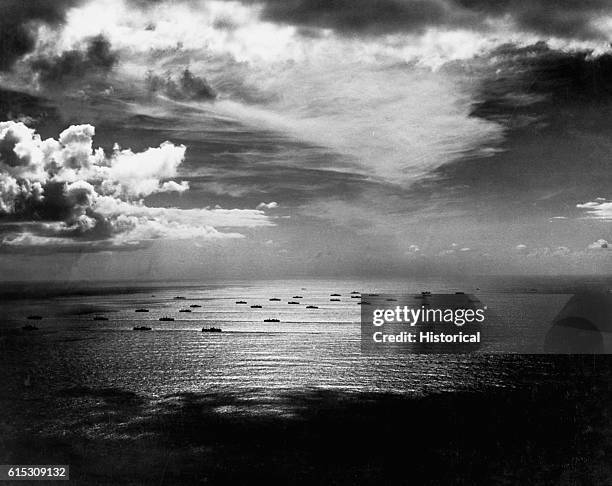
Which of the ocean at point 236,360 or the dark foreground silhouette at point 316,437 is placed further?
the ocean at point 236,360

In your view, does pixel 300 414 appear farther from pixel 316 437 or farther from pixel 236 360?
pixel 236 360

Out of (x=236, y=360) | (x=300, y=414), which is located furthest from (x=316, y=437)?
(x=236, y=360)

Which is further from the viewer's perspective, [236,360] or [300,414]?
[236,360]

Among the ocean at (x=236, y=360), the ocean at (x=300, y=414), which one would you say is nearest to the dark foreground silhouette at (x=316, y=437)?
the ocean at (x=300, y=414)

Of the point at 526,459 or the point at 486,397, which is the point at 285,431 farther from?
the point at 486,397

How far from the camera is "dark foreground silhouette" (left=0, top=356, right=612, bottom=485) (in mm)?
46500

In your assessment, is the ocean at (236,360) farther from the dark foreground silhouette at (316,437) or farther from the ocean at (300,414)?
the dark foreground silhouette at (316,437)

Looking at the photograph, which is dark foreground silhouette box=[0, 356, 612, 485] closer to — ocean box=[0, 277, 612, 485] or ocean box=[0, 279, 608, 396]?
ocean box=[0, 277, 612, 485]

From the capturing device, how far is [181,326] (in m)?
147

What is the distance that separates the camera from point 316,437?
54.1 m

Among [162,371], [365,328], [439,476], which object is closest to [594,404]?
[439,476]

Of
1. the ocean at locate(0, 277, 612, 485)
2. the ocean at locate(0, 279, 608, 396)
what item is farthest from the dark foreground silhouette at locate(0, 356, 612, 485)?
the ocean at locate(0, 279, 608, 396)

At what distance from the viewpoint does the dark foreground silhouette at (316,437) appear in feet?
153

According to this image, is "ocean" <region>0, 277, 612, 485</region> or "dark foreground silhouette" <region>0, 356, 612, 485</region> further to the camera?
"ocean" <region>0, 277, 612, 485</region>
